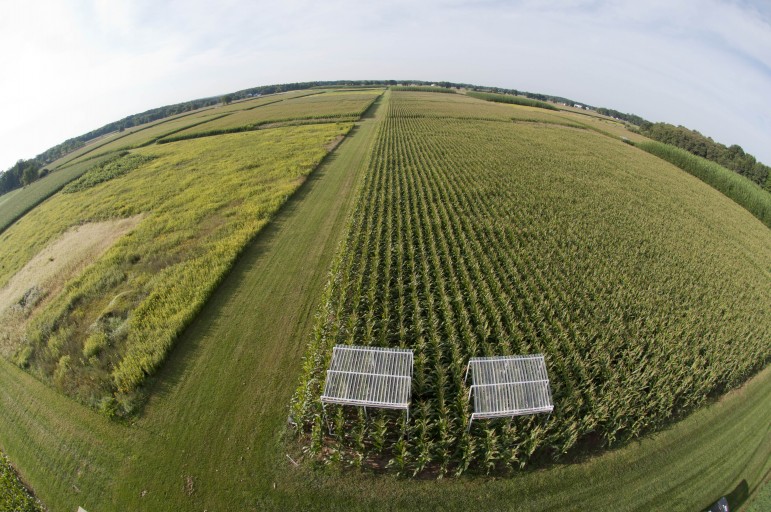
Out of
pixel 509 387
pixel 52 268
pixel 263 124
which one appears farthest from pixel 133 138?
pixel 509 387

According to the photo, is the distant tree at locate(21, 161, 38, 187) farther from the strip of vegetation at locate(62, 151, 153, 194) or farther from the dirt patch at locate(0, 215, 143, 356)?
the dirt patch at locate(0, 215, 143, 356)

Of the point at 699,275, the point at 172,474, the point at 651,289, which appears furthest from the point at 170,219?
the point at 699,275

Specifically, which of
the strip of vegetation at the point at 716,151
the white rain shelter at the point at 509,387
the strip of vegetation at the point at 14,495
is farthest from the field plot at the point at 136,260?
the strip of vegetation at the point at 716,151

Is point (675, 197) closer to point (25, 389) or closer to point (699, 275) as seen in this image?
point (699, 275)

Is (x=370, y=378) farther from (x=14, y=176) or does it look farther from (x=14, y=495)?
(x=14, y=176)

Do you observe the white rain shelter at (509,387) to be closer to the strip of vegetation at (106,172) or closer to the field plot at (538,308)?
the field plot at (538,308)
